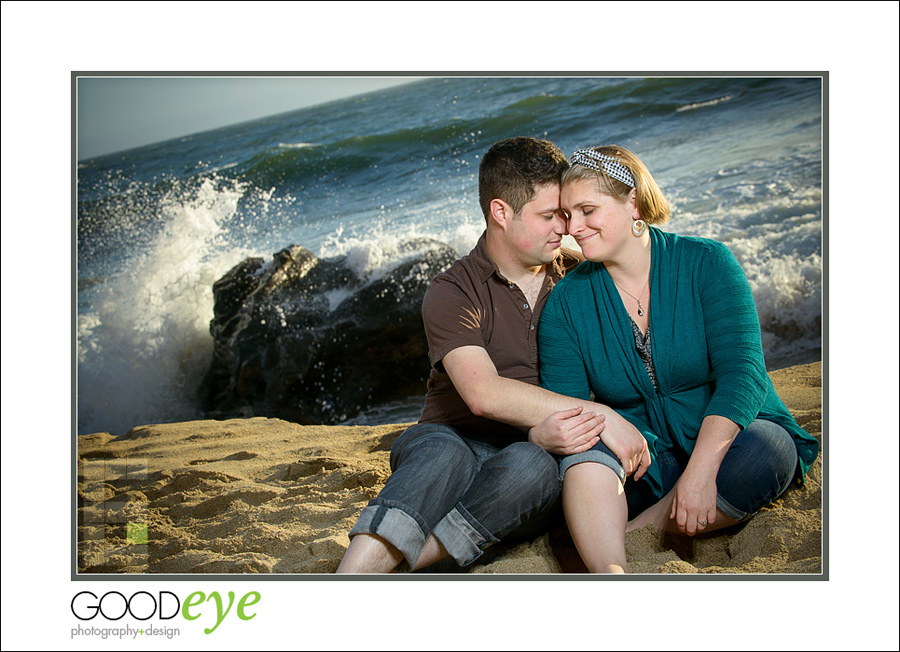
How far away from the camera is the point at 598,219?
196 cm

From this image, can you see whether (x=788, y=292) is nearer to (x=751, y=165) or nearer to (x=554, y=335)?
(x=751, y=165)

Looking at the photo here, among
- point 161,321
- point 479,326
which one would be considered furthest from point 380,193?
point 479,326

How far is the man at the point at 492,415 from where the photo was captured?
186cm

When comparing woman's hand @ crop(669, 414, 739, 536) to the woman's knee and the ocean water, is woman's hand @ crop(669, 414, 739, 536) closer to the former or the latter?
the woman's knee

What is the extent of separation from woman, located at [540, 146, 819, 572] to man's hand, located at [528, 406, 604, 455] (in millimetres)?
33

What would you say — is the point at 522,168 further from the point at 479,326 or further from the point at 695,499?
the point at 695,499

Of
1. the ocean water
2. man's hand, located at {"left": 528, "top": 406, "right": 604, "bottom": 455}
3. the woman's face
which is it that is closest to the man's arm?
man's hand, located at {"left": 528, "top": 406, "right": 604, "bottom": 455}

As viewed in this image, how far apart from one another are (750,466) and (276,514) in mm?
1604

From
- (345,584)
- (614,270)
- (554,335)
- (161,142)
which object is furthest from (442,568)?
(161,142)

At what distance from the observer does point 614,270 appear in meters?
2.06

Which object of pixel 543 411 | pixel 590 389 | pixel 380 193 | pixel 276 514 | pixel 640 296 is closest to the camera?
pixel 543 411

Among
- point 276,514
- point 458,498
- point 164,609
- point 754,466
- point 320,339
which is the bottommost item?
point 164,609
